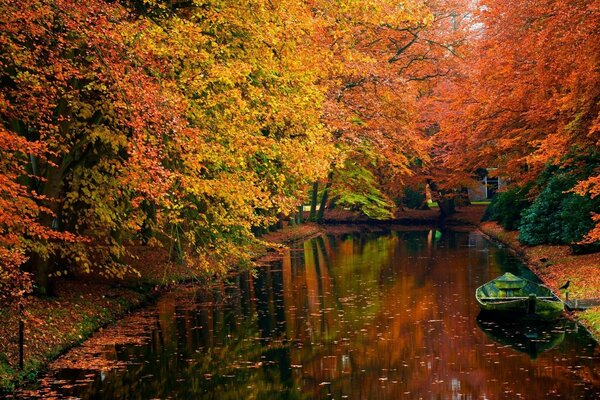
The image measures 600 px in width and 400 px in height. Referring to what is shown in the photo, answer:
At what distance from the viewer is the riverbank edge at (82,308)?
1648 centimetres

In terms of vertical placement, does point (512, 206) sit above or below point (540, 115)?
below

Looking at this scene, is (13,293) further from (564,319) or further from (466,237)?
(466,237)

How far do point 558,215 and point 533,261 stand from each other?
→ 223cm

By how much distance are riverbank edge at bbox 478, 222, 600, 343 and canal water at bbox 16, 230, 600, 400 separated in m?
0.37

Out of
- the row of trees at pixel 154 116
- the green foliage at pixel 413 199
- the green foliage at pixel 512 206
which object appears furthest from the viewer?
the green foliage at pixel 413 199

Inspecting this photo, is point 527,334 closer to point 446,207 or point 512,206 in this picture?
point 512,206

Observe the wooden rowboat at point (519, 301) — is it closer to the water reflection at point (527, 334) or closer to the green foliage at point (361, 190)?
the water reflection at point (527, 334)

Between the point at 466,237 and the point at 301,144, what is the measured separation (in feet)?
104

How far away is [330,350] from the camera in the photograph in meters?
19.4

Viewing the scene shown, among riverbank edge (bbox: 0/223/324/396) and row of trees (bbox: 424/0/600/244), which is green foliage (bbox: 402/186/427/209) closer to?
row of trees (bbox: 424/0/600/244)

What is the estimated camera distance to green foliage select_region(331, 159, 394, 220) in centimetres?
6119

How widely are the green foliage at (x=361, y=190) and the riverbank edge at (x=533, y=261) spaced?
776cm

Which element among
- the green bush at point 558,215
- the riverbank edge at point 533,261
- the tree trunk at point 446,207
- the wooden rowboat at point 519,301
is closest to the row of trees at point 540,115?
the green bush at point 558,215

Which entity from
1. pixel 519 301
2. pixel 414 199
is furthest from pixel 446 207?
→ pixel 519 301
